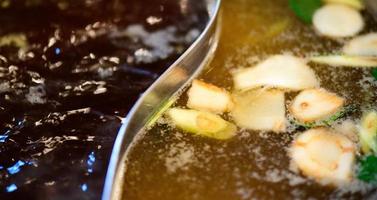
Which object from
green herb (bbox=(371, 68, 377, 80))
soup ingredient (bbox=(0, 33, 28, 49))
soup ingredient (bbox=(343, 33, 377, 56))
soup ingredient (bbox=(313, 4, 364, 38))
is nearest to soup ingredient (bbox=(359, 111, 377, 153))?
green herb (bbox=(371, 68, 377, 80))

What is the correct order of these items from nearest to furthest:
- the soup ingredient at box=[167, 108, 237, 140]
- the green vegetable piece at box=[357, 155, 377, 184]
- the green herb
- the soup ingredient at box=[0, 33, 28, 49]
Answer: the green vegetable piece at box=[357, 155, 377, 184] < the soup ingredient at box=[167, 108, 237, 140] < the green herb < the soup ingredient at box=[0, 33, 28, 49]

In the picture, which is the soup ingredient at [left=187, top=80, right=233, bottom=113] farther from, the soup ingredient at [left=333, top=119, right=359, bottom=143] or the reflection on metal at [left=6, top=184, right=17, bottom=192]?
the reflection on metal at [left=6, top=184, right=17, bottom=192]

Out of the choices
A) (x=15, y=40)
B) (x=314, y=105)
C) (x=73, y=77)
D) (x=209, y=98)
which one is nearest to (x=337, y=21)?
(x=314, y=105)

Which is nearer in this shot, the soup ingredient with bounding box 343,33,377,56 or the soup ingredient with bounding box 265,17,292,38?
the soup ingredient with bounding box 343,33,377,56

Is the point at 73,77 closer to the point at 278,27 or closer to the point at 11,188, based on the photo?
the point at 11,188

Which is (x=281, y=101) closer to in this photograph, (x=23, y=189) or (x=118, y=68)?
(x=118, y=68)

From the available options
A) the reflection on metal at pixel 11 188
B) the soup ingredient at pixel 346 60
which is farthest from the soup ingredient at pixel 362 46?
the reflection on metal at pixel 11 188

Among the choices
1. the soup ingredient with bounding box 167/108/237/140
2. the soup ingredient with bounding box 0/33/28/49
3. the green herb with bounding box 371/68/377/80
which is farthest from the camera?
the soup ingredient with bounding box 0/33/28/49
